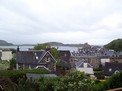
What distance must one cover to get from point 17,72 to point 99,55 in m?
67.3

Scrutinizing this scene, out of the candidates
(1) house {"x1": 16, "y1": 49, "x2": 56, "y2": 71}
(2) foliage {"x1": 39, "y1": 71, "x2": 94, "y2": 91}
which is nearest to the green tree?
(2) foliage {"x1": 39, "y1": 71, "x2": 94, "y2": 91}

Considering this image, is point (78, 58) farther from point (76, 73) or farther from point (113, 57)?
point (76, 73)

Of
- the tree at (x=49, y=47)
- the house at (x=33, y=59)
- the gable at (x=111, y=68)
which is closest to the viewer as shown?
the house at (x=33, y=59)

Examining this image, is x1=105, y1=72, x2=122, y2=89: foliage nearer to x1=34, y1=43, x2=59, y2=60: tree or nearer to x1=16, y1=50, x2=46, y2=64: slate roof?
x1=16, y1=50, x2=46, y2=64: slate roof

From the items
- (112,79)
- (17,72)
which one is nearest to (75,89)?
(112,79)

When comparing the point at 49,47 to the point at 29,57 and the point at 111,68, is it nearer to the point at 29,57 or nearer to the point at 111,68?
the point at 29,57

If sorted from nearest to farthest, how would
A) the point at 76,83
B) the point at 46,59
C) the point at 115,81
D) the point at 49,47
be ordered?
the point at 76,83 → the point at 115,81 → the point at 46,59 → the point at 49,47

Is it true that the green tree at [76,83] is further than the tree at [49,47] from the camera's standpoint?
No

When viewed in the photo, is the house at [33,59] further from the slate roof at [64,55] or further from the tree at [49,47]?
the slate roof at [64,55]

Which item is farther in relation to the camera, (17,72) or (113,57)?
(113,57)

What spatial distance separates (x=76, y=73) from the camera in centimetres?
1653

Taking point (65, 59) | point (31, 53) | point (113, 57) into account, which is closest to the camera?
point (31, 53)

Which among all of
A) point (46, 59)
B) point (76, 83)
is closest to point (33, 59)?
point (46, 59)

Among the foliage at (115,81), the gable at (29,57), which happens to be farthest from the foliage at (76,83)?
the gable at (29,57)
